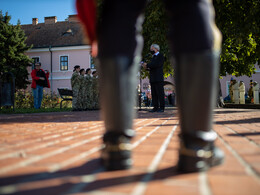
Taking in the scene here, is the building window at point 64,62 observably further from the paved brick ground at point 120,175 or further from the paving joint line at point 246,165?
the paving joint line at point 246,165

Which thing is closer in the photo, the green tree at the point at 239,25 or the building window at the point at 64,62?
the green tree at the point at 239,25

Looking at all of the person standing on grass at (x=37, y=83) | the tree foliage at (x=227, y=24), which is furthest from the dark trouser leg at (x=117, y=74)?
the person standing on grass at (x=37, y=83)

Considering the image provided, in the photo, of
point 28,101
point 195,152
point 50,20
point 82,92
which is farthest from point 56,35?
point 195,152

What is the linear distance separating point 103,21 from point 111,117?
1.67 ft

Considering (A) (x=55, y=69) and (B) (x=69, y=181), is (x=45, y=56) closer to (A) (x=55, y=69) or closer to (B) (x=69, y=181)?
(A) (x=55, y=69)

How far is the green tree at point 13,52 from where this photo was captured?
28.1m

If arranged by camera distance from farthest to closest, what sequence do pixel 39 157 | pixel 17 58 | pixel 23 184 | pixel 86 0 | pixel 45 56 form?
pixel 45 56
pixel 17 58
pixel 39 157
pixel 86 0
pixel 23 184

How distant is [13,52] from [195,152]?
98.8 ft

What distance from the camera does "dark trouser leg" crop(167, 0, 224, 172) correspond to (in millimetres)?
1398

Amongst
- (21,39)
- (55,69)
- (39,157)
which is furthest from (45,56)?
(39,157)

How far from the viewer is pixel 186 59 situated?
1417mm

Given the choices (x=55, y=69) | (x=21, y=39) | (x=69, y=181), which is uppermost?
(x=21, y=39)

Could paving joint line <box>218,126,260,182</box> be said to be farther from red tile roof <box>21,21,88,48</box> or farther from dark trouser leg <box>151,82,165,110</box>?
red tile roof <box>21,21,88,48</box>

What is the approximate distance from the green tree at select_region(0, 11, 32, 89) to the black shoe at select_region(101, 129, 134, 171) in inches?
1152
